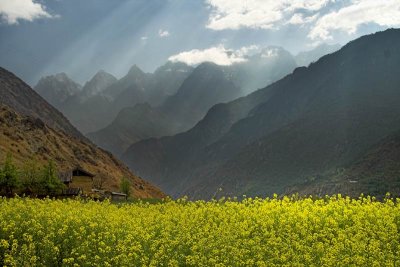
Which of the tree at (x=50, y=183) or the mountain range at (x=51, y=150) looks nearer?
the tree at (x=50, y=183)

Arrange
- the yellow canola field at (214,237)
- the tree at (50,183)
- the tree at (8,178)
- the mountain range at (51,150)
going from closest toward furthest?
1. the yellow canola field at (214,237)
2. the tree at (8,178)
3. the tree at (50,183)
4. the mountain range at (51,150)

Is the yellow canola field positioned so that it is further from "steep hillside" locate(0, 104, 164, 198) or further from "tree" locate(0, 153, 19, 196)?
"steep hillside" locate(0, 104, 164, 198)

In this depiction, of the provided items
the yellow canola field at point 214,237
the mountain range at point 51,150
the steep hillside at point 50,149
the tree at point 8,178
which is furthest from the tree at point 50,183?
the steep hillside at point 50,149

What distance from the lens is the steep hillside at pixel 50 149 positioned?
130m

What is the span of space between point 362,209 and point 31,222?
16.4m

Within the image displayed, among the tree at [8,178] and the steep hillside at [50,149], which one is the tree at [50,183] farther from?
the steep hillside at [50,149]

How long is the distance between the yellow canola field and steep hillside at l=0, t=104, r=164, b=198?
9411 centimetres

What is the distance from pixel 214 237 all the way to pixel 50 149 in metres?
134

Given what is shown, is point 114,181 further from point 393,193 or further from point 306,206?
point 306,206

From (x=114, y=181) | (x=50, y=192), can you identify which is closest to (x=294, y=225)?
(x=50, y=192)

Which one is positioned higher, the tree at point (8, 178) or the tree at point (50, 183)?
the tree at point (8, 178)

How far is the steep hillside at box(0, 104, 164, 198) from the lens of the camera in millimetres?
130500

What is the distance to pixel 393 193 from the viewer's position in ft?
543

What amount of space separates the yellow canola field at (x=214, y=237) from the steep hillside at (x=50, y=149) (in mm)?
94106
